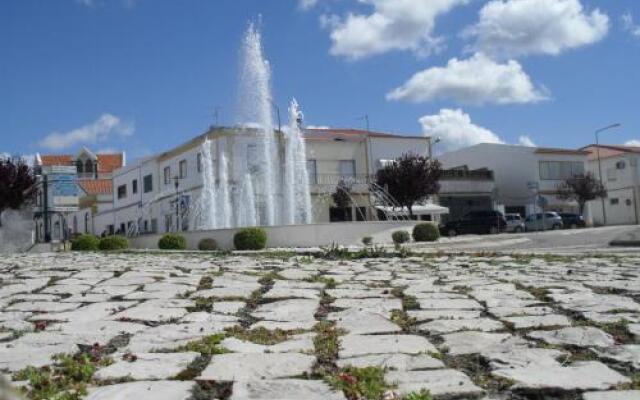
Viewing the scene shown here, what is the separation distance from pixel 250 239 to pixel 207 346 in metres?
19.6

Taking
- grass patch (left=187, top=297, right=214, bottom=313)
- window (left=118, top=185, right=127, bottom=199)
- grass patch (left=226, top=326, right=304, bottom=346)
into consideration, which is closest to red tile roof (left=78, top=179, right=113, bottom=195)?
window (left=118, top=185, right=127, bottom=199)

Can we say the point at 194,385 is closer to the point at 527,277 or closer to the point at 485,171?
the point at 527,277

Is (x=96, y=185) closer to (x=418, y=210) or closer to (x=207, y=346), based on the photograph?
(x=418, y=210)

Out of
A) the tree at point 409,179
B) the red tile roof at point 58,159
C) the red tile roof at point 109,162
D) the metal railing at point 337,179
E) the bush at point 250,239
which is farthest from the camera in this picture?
the red tile roof at point 109,162

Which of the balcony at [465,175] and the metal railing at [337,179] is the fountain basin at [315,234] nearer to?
the metal railing at [337,179]

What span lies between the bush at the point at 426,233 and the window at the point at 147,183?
84.0 feet

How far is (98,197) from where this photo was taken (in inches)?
2303

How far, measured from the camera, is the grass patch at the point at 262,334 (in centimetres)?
431

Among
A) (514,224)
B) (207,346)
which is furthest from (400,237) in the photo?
(207,346)

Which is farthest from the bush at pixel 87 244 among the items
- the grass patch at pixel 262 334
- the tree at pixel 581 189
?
the tree at pixel 581 189

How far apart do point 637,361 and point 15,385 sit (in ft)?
10.8

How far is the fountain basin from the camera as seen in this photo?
2548 cm

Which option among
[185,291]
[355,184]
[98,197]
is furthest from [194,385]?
[98,197]

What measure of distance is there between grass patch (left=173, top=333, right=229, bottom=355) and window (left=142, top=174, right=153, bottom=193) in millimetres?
44267
